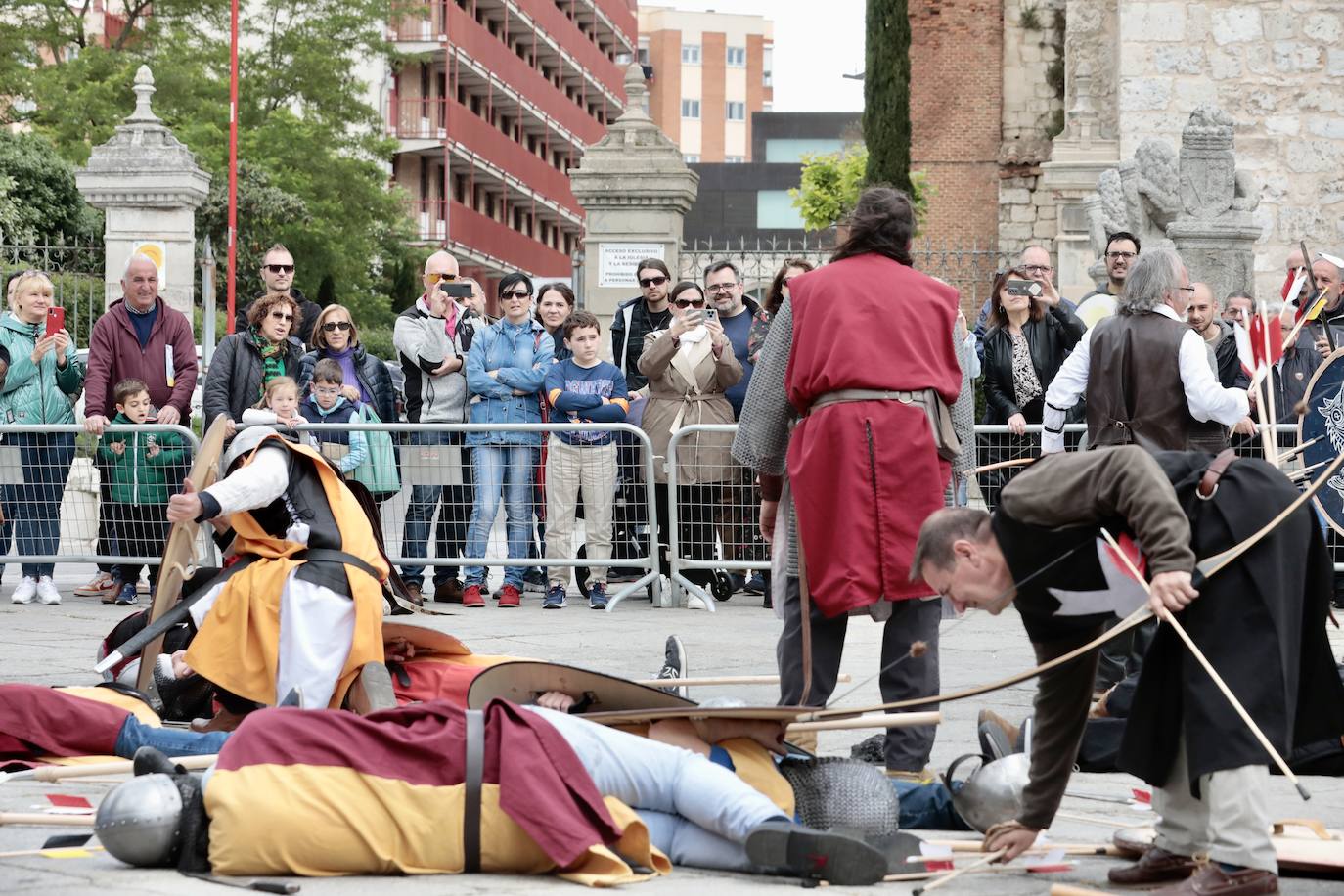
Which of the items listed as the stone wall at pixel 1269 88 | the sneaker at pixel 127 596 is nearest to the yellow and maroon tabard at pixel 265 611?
the sneaker at pixel 127 596

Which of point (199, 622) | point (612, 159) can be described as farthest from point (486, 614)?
point (612, 159)

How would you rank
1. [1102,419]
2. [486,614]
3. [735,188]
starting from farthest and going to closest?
[735,188] < [486,614] < [1102,419]

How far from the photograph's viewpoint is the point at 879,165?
28.3 metres

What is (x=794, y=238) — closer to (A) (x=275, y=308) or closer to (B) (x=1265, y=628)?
(A) (x=275, y=308)

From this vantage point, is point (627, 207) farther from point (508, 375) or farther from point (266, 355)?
point (266, 355)

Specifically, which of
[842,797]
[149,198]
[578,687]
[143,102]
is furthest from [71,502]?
[143,102]

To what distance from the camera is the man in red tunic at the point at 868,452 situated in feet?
20.6

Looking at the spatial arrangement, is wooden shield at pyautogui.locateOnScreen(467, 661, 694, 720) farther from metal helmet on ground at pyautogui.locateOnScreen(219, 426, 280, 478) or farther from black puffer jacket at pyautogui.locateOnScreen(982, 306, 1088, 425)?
black puffer jacket at pyautogui.locateOnScreen(982, 306, 1088, 425)

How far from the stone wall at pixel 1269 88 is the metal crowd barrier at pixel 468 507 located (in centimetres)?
1152

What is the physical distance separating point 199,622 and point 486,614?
4.13 meters

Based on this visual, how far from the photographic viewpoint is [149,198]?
19109mm

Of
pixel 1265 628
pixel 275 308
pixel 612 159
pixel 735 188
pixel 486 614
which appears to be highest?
pixel 735 188

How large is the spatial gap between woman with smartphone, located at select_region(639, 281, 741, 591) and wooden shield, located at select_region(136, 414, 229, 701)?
4.23 m

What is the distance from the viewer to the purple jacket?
1202cm
